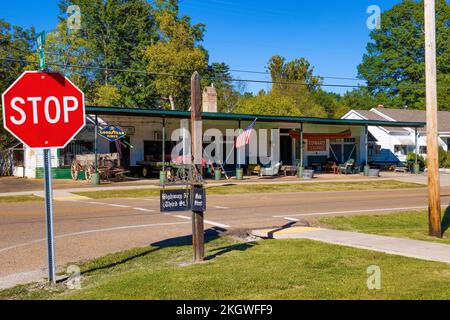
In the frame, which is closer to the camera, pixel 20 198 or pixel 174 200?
pixel 174 200

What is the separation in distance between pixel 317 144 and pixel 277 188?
15.7 metres

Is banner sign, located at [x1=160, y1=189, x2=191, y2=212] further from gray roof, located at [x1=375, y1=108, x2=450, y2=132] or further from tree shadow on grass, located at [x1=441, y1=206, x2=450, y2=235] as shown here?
gray roof, located at [x1=375, y1=108, x2=450, y2=132]

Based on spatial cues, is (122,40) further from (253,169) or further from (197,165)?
(197,165)

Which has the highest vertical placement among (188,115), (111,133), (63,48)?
(63,48)

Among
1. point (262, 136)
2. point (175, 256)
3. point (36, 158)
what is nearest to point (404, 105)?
point (262, 136)

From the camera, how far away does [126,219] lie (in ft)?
46.4

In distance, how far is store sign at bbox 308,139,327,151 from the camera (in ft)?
130

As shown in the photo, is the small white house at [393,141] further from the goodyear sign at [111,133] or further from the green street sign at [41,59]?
the green street sign at [41,59]

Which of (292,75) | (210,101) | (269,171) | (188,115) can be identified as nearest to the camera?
(188,115)

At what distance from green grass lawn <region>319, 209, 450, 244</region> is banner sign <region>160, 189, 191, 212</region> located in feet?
17.9

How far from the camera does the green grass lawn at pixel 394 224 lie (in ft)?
38.8

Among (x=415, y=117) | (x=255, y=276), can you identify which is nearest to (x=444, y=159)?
(x=415, y=117)

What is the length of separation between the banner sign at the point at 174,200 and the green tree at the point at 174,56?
3945 centimetres
